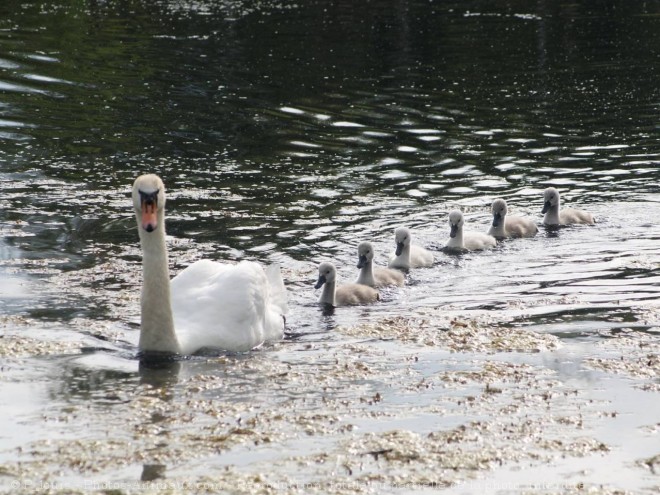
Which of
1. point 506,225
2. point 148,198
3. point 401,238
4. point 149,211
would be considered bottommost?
point 506,225

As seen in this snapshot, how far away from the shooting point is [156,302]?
9250mm

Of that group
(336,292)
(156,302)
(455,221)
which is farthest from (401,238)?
(156,302)

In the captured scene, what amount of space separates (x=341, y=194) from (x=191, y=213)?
2.18 metres

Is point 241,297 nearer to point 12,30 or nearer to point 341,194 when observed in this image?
point 341,194

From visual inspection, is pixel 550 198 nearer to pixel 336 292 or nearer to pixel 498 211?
pixel 498 211

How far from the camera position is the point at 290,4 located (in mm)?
40375

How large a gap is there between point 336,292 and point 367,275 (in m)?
0.73

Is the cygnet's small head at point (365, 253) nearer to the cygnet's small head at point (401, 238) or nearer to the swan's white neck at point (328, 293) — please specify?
the cygnet's small head at point (401, 238)

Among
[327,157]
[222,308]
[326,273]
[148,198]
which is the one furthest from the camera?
[327,157]

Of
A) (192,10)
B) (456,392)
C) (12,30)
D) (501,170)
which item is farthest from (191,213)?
(192,10)

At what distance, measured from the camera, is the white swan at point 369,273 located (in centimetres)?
1246

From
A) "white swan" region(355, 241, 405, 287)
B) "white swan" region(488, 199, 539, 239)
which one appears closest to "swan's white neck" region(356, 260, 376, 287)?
"white swan" region(355, 241, 405, 287)

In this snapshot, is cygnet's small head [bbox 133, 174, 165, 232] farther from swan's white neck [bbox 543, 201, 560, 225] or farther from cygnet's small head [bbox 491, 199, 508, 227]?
swan's white neck [bbox 543, 201, 560, 225]

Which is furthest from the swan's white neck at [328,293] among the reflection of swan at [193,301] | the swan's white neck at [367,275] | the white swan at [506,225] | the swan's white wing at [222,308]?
the white swan at [506,225]
